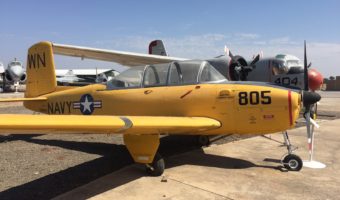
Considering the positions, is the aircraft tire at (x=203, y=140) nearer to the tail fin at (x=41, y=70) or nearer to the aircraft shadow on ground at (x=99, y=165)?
the aircraft shadow on ground at (x=99, y=165)

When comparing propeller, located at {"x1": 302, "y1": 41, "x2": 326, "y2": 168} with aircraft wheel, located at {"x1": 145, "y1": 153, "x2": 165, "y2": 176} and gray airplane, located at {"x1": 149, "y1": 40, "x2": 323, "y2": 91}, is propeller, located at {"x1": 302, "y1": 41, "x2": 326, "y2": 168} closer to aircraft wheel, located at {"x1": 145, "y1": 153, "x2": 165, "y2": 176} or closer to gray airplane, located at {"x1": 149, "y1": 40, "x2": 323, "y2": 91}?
aircraft wheel, located at {"x1": 145, "y1": 153, "x2": 165, "y2": 176}

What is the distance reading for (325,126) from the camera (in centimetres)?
1198

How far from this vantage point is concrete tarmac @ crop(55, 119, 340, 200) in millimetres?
4812

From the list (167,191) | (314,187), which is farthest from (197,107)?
(314,187)

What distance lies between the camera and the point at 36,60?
31.7ft

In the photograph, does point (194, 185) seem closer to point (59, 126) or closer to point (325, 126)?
point (59, 126)

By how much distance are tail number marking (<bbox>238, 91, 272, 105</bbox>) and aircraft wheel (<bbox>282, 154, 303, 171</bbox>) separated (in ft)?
3.81

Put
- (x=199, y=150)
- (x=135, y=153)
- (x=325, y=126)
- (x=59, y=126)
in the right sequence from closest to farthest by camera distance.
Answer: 1. (x=59, y=126)
2. (x=135, y=153)
3. (x=199, y=150)
4. (x=325, y=126)

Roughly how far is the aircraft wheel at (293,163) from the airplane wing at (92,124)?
1.57 meters

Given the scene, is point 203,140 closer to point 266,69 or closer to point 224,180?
point 224,180

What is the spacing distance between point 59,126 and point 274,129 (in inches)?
157

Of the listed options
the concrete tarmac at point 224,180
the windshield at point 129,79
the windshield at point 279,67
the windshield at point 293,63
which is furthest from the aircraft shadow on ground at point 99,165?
the windshield at point 293,63

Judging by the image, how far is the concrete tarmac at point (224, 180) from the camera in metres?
4.81

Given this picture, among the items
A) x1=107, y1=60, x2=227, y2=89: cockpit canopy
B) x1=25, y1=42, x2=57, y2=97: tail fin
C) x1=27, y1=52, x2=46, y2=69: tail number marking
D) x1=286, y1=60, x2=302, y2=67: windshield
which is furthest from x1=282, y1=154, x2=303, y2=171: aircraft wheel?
x1=286, y1=60, x2=302, y2=67: windshield
